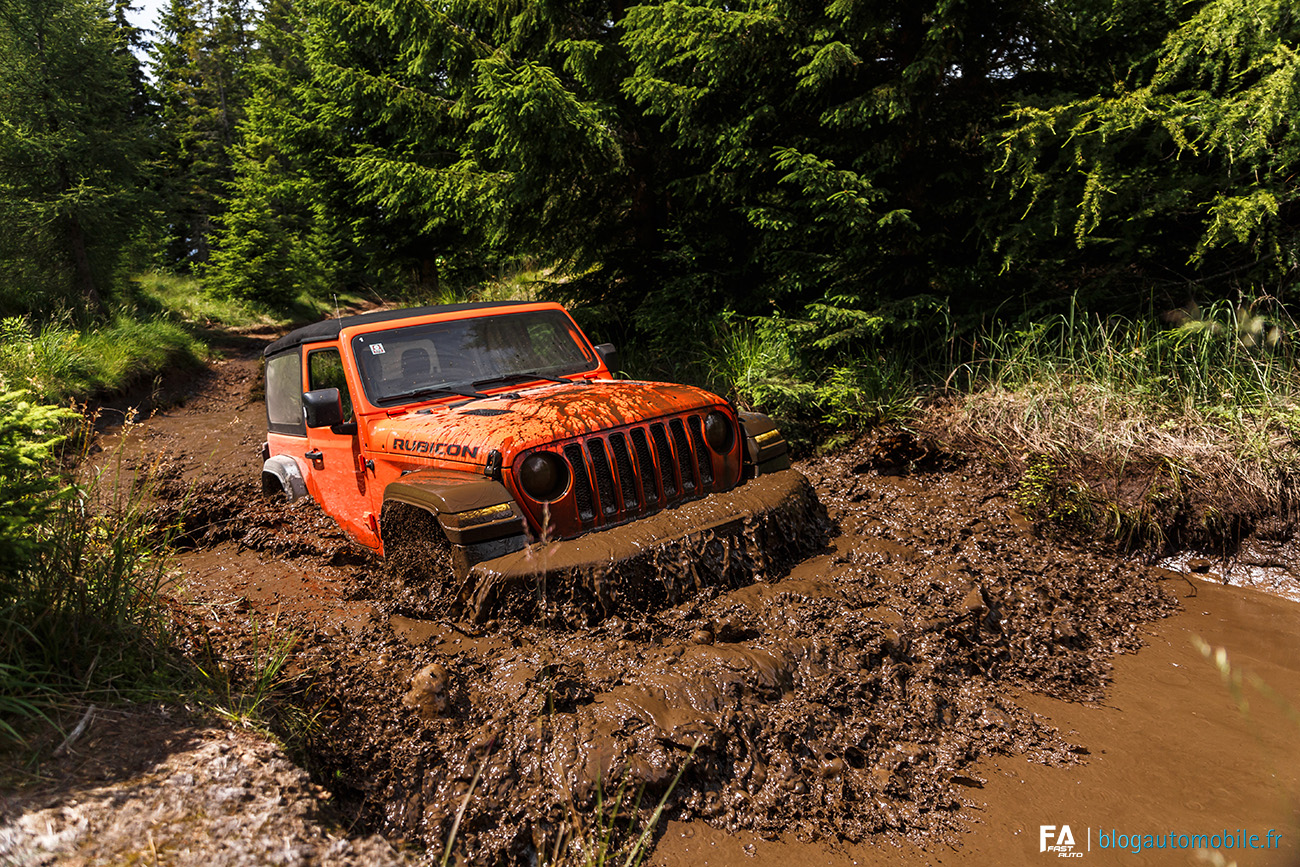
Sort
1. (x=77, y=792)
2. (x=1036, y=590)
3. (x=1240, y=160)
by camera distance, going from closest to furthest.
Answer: (x=77, y=792) < (x=1036, y=590) < (x=1240, y=160)

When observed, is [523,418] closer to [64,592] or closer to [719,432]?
[719,432]

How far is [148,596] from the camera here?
3090mm

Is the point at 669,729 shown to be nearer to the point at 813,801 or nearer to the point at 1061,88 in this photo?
the point at 813,801

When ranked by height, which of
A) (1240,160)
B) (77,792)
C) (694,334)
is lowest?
(77,792)

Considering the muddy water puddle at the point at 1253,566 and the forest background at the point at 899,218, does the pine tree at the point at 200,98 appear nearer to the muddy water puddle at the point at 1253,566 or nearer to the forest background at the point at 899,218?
the forest background at the point at 899,218

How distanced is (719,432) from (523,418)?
3.65ft

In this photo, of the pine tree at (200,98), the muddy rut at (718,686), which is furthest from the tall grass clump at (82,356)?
the pine tree at (200,98)

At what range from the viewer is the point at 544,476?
3686 mm

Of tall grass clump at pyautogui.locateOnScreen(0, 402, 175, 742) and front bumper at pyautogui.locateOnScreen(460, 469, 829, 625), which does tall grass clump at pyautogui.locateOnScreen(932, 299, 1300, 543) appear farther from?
tall grass clump at pyautogui.locateOnScreen(0, 402, 175, 742)

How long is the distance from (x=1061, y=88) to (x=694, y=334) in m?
4.13

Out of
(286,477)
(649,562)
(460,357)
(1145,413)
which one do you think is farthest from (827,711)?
(286,477)

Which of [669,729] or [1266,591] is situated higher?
[669,729]

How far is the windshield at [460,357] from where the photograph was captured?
4605 mm

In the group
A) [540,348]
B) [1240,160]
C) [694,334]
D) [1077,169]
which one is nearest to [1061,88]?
[1077,169]
